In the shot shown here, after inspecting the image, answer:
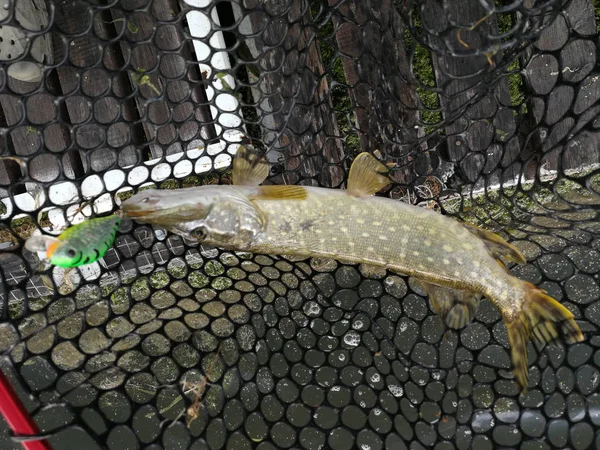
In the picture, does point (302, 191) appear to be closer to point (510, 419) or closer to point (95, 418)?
point (510, 419)

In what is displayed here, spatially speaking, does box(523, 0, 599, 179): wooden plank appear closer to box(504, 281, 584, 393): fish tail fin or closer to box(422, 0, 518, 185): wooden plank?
box(422, 0, 518, 185): wooden plank

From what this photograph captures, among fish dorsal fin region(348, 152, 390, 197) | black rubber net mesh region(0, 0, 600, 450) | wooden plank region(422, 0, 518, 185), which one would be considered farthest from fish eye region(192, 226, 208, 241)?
wooden plank region(422, 0, 518, 185)

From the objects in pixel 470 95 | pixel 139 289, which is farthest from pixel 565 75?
pixel 139 289

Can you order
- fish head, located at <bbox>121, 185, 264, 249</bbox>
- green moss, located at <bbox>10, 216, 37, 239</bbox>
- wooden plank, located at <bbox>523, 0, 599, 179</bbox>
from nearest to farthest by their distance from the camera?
fish head, located at <bbox>121, 185, 264, 249</bbox>, wooden plank, located at <bbox>523, 0, 599, 179</bbox>, green moss, located at <bbox>10, 216, 37, 239</bbox>

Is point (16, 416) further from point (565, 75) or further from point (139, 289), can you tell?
point (565, 75)

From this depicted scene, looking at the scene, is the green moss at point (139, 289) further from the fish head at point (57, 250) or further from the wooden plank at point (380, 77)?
the fish head at point (57, 250)
